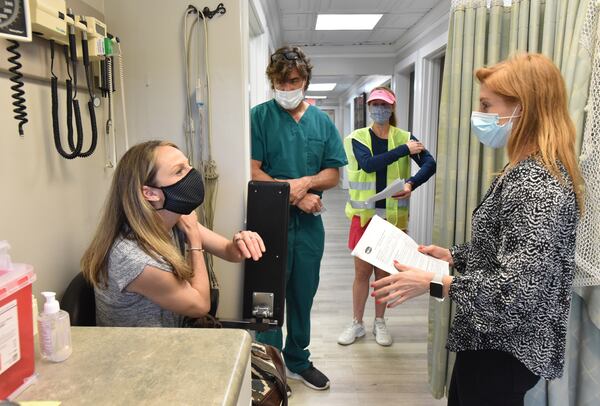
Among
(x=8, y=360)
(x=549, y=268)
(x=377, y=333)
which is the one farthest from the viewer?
(x=377, y=333)

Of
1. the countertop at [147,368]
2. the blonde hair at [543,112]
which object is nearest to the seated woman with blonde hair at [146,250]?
the countertop at [147,368]

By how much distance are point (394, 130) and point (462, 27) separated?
956mm

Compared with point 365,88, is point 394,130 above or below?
below

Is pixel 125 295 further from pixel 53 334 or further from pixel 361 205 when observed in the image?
pixel 361 205

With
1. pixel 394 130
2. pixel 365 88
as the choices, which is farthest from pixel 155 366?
pixel 365 88

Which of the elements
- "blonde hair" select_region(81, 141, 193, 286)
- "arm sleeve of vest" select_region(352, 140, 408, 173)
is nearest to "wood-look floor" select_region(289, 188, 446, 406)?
"arm sleeve of vest" select_region(352, 140, 408, 173)

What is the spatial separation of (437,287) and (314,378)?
1.27 meters

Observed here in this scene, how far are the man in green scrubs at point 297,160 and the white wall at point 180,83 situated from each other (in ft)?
0.77

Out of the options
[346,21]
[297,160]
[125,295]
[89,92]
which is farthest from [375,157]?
[346,21]

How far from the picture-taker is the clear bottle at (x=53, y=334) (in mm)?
821

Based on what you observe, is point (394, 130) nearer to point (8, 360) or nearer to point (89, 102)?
point (89, 102)

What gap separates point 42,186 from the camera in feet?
4.10

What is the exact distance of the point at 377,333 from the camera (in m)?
2.68

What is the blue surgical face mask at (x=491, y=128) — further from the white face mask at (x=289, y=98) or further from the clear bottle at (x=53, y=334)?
the clear bottle at (x=53, y=334)
